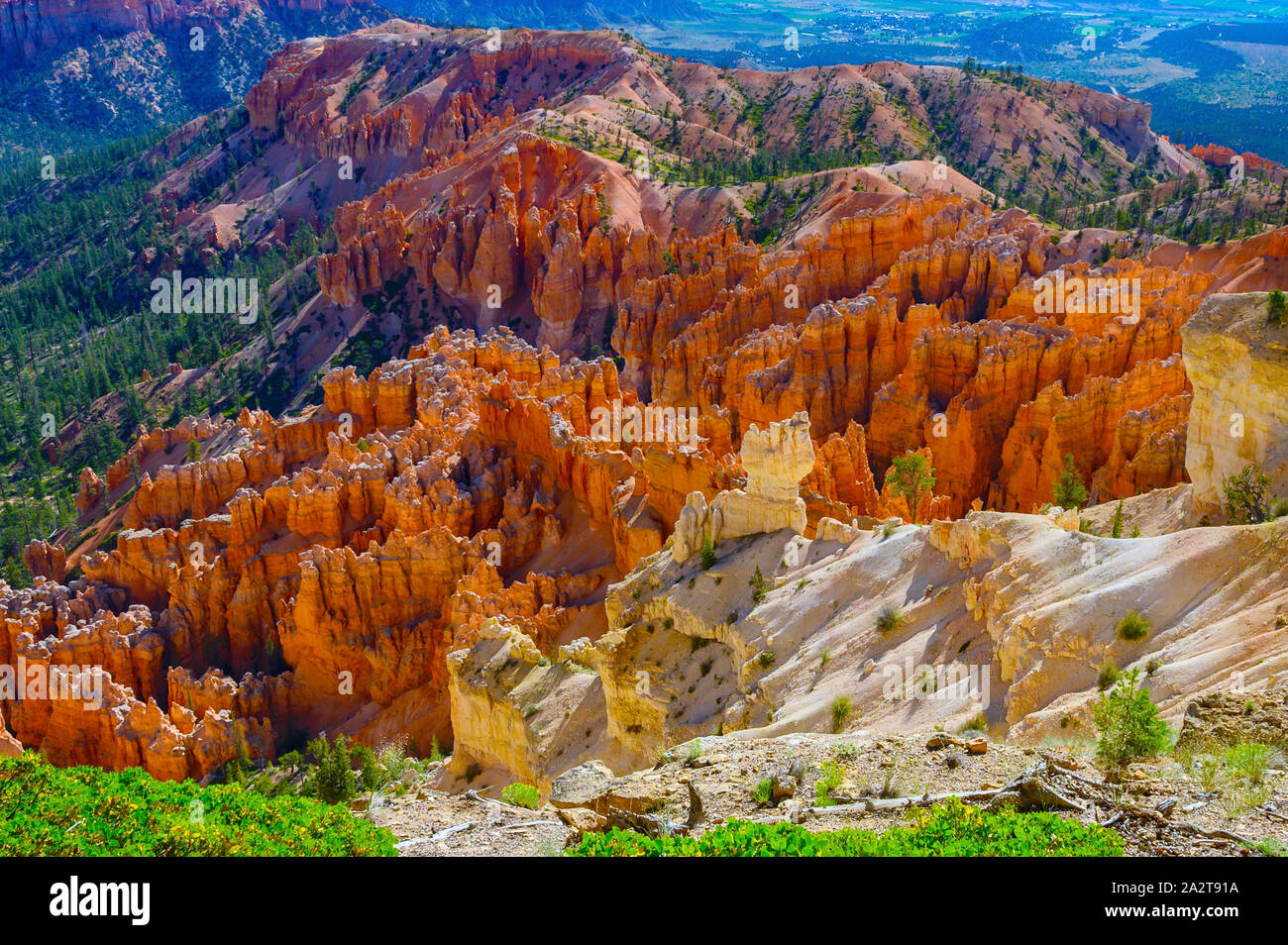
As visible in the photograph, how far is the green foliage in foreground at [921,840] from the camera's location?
1398 centimetres

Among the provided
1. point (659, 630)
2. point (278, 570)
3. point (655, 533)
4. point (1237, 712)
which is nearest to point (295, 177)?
point (278, 570)

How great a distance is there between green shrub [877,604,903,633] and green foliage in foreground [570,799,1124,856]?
10.2 metres

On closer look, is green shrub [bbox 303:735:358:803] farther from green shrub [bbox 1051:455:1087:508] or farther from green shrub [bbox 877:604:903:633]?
green shrub [bbox 1051:455:1087:508]

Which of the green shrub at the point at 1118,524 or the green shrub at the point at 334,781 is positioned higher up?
the green shrub at the point at 1118,524

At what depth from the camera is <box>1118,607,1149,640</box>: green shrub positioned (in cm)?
2105

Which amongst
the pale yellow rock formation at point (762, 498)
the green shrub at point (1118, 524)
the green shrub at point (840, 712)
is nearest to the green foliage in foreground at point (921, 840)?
the green shrub at point (840, 712)

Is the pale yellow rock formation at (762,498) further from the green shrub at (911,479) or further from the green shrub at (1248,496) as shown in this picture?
the green shrub at (911,479)

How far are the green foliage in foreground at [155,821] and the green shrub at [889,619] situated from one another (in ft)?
39.7

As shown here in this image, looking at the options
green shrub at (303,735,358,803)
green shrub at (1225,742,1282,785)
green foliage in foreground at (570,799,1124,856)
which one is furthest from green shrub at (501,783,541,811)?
green shrub at (1225,742,1282,785)

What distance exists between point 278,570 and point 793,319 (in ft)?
127

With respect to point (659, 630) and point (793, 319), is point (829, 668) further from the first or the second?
point (793, 319)

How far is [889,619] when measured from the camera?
2627cm

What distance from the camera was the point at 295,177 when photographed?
159 m
